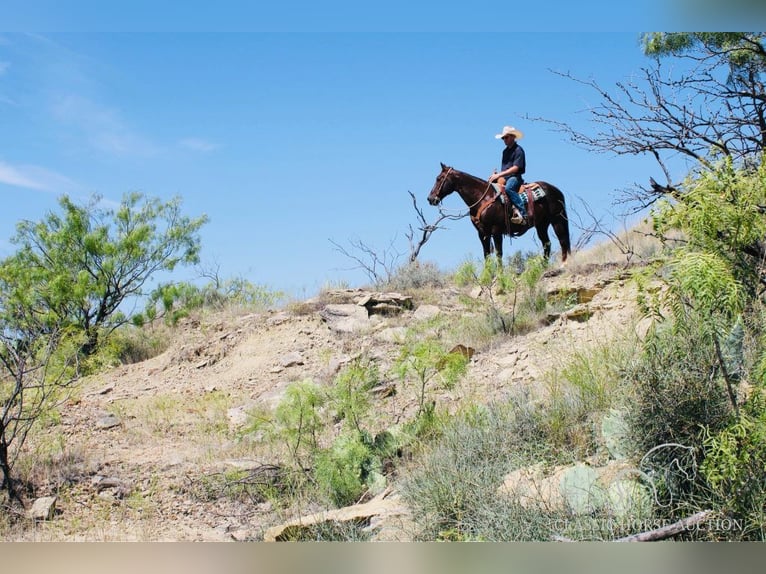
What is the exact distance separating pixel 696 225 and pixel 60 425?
5.84 meters

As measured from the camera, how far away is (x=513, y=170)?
9148 millimetres

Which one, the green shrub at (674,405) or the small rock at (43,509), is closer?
the green shrub at (674,405)

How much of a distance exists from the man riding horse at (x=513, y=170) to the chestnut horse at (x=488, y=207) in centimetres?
12

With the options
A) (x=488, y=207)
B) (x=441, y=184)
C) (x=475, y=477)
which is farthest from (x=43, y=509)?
(x=488, y=207)

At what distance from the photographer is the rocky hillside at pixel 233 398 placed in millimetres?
5250

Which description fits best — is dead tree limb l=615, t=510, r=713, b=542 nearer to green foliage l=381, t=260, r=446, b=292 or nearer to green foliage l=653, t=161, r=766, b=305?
green foliage l=653, t=161, r=766, b=305

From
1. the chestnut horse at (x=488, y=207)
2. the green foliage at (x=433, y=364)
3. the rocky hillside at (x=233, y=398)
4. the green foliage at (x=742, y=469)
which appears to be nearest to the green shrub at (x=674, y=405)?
the green foliage at (x=742, y=469)

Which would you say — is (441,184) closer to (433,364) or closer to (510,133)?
(510,133)

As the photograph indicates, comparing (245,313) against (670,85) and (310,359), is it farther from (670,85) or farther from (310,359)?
(670,85)

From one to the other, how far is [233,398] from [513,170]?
418 cm

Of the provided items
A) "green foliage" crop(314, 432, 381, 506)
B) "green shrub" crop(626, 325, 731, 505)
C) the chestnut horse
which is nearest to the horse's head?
the chestnut horse

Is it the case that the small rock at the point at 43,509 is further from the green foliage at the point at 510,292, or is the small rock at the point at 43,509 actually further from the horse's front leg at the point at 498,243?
the horse's front leg at the point at 498,243

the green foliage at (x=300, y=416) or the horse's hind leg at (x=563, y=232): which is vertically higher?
the horse's hind leg at (x=563, y=232)

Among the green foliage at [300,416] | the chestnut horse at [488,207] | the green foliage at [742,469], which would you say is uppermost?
the chestnut horse at [488,207]
